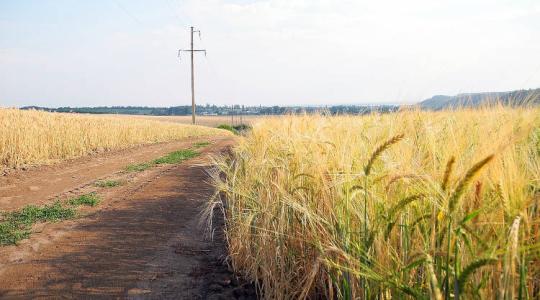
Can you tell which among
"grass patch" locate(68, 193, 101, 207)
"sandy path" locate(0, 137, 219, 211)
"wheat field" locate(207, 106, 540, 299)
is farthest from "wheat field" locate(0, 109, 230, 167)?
"wheat field" locate(207, 106, 540, 299)

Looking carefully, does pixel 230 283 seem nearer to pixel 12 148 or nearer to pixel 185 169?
pixel 185 169

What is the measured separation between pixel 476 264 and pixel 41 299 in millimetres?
3436

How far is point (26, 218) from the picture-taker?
19.6 feet

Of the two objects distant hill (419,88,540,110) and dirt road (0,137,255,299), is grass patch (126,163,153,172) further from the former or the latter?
distant hill (419,88,540,110)

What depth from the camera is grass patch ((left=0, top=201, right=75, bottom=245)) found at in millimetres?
5192

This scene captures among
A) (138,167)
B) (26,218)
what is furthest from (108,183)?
(26,218)

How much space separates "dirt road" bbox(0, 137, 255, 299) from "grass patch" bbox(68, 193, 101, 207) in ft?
0.39

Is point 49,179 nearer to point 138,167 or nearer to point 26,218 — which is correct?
point 138,167

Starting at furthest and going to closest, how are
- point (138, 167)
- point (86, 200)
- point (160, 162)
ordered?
1. point (160, 162)
2. point (138, 167)
3. point (86, 200)

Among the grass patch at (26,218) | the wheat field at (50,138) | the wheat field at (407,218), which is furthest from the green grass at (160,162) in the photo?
the wheat field at (407,218)

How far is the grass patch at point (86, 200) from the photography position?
22.4ft

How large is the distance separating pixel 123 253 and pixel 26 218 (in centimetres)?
220

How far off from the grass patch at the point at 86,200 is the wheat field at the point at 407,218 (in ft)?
11.1

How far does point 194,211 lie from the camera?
259 inches
